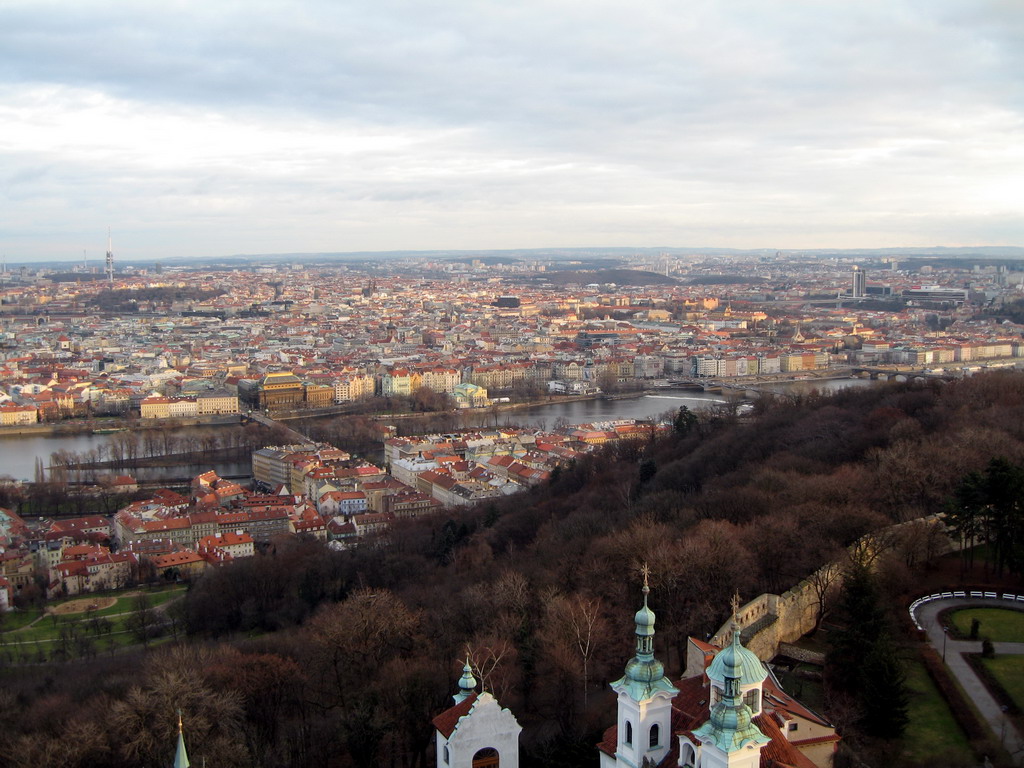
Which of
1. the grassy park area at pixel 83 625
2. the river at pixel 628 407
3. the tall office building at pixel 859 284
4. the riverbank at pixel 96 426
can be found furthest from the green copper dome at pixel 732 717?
the tall office building at pixel 859 284

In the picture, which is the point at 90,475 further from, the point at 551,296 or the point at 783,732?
the point at 551,296

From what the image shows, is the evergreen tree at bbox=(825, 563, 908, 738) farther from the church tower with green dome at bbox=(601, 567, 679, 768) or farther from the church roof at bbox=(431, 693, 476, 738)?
the church roof at bbox=(431, 693, 476, 738)

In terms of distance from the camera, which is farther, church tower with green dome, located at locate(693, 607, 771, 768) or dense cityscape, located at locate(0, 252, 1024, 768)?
dense cityscape, located at locate(0, 252, 1024, 768)

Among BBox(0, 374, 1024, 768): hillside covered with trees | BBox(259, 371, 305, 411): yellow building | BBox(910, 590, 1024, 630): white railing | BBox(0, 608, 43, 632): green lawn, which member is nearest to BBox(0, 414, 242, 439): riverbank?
BBox(259, 371, 305, 411): yellow building

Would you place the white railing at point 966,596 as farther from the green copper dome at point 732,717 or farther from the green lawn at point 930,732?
the green copper dome at point 732,717

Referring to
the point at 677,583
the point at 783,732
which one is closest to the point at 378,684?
the point at 677,583
